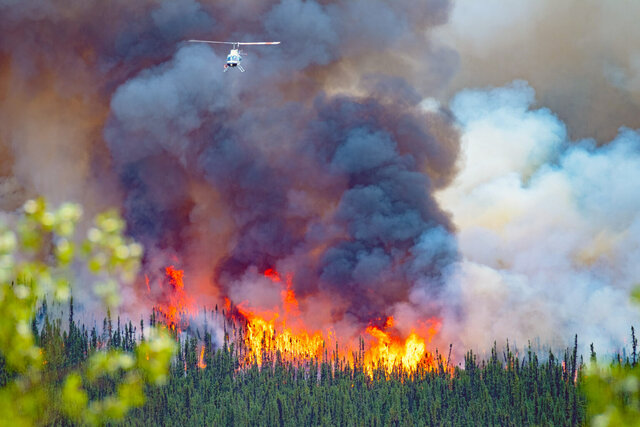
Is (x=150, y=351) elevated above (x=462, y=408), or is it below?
below

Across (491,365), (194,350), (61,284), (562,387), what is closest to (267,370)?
(194,350)

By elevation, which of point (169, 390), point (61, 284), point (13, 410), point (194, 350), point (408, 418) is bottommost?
point (13, 410)

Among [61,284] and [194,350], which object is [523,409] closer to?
[194,350]

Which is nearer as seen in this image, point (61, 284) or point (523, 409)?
point (61, 284)

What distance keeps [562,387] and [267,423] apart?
5006 centimetres

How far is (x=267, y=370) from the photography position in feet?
454

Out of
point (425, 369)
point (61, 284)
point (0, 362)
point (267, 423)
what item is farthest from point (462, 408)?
point (61, 284)

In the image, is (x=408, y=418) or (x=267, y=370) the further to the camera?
(x=267, y=370)

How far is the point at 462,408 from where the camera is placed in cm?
12088

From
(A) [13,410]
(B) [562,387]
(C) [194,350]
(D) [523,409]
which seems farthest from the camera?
(C) [194,350]

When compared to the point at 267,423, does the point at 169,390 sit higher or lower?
higher

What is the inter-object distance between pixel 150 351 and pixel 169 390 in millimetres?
122149

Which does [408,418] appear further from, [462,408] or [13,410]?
[13,410]

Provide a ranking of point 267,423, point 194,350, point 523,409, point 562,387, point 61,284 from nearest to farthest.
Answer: point 61,284
point 267,423
point 523,409
point 562,387
point 194,350
